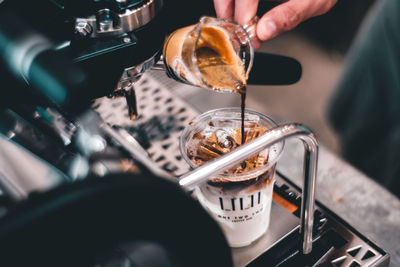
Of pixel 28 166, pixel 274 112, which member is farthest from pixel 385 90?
pixel 28 166

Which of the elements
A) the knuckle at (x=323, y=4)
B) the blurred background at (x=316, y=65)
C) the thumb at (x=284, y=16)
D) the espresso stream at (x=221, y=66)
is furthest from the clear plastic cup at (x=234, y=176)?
the blurred background at (x=316, y=65)

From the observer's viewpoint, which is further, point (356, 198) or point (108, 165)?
point (356, 198)

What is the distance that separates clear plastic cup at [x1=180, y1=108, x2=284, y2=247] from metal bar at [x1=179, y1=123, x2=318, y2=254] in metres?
0.05

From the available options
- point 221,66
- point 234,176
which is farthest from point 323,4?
point 234,176

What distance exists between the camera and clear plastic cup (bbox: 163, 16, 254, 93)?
1.57 feet

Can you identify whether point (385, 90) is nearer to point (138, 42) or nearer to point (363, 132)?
point (363, 132)

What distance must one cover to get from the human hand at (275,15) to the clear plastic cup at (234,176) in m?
0.13

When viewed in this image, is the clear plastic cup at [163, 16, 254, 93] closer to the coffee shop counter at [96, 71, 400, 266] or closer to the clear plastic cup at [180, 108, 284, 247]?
the clear plastic cup at [180, 108, 284, 247]

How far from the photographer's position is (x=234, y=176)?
1.48 ft

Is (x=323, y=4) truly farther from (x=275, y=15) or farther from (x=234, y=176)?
(x=234, y=176)

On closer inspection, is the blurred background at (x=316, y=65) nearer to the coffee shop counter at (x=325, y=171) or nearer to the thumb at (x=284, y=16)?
the coffee shop counter at (x=325, y=171)

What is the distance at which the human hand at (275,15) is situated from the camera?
598 mm

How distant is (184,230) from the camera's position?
9.6 inches

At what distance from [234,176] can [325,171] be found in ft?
1.24
